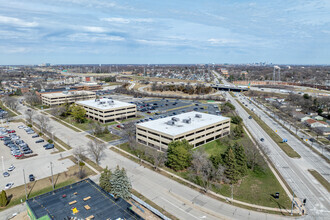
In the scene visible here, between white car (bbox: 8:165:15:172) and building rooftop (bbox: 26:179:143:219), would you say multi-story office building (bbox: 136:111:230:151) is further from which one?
white car (bbox: 8:165:15:172)

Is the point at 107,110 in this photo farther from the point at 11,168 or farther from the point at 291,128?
the point at 291,128

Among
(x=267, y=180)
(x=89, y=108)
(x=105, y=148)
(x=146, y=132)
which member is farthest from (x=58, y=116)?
(x=267, y=180)

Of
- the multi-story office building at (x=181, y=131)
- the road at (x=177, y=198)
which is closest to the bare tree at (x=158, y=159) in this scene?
the road at (x=177, y=198)

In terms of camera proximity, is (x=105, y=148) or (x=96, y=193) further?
(x=105, y=148)

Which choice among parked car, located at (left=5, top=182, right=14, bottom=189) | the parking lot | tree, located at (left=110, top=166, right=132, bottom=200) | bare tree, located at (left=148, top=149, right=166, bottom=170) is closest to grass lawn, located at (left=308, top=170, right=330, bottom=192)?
bare tree, located at (left=148, top=149, right=166, bottom=170)

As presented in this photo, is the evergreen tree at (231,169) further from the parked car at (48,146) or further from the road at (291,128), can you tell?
the parked car at (48,146)

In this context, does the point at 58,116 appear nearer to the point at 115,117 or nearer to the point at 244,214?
the point at 115,117
